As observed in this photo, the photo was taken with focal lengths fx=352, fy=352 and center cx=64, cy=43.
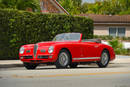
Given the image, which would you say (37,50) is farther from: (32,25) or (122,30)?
(122,30)

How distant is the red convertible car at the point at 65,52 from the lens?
13898mm

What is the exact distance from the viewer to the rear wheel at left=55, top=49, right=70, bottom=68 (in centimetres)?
1401

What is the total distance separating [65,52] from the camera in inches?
563

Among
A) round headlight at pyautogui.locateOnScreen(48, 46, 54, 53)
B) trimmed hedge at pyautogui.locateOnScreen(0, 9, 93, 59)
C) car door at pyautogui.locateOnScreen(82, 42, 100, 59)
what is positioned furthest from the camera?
trimmed hedge at pyautogui.locateOnScreen(0, 9, 93, 59)

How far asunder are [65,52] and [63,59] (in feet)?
0.99

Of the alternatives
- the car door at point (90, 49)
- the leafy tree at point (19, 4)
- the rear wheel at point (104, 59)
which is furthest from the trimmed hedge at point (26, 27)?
the car door at point (90, 49)

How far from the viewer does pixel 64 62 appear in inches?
563

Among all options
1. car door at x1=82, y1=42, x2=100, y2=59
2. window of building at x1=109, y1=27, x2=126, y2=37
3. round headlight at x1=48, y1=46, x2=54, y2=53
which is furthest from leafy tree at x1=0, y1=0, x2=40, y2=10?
window of building at x1=109, y1=27, x2=126, y2=37

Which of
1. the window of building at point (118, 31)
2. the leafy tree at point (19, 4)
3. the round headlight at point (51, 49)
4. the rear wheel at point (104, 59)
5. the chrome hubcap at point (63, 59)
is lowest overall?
the window of building at point (118, 31)

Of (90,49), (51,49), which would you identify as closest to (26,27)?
(90,49)

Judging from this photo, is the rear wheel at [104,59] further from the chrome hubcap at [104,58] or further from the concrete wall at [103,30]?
the concrete wall at [103,30]

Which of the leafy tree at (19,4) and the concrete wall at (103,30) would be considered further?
the concrete wall at (103,30)

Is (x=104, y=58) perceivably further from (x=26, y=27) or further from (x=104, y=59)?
(x=26, y=27)

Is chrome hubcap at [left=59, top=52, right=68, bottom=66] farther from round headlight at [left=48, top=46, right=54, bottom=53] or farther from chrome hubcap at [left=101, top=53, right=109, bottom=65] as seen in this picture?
chrome hubcap at [left=101, top=53, right=109, bottom=65]
